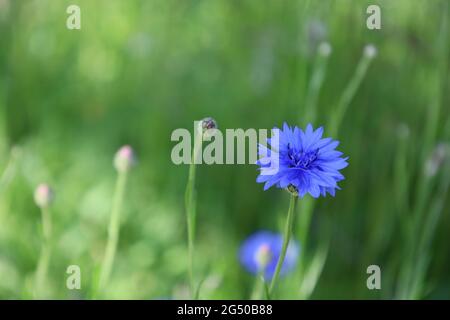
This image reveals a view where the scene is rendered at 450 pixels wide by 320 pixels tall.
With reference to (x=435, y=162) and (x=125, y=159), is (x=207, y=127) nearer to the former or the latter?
(x=125, y=159)

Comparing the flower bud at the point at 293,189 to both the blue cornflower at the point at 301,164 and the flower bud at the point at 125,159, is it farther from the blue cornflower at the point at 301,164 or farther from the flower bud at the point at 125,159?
the flower bud at the point at 125,159

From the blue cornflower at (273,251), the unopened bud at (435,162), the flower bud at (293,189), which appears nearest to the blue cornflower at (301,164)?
the flower bud at (293,189)

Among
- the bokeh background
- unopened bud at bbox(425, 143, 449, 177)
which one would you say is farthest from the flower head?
unopened bud at bbox(425, 143, 449, 177)

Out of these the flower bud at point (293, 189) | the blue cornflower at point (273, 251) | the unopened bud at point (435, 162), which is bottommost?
the blue cornflower at point (273, 251)

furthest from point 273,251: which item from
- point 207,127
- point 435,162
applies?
point 207,127

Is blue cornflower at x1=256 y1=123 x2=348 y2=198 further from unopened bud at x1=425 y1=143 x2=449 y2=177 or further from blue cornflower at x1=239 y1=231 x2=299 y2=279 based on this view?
blue cornflower at x1=239 y1=231 x2=299 y2=279

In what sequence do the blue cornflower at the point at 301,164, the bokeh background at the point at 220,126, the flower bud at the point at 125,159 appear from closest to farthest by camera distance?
1. the blue cornflower at the point at 301,164
2. the flower bud at the point at 125,159
3. the bokeh background at the point at 220,126

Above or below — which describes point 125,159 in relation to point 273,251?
above
